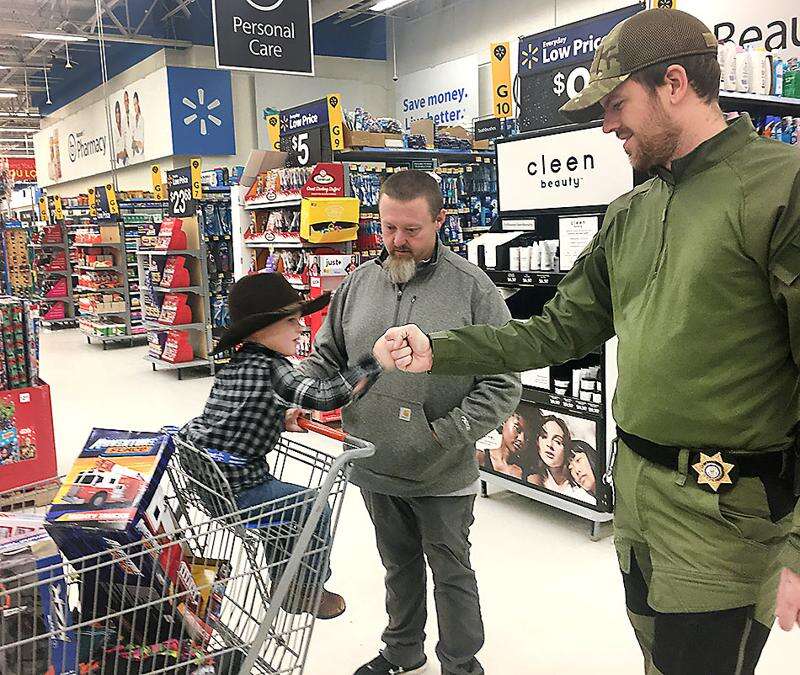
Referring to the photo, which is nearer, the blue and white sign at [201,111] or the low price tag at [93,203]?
the blue and white sign at [201,111]

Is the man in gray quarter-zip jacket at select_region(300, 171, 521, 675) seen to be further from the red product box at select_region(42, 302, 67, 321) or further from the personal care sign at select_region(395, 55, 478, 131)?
the red product box at select_region(42, 302, 67, 321)

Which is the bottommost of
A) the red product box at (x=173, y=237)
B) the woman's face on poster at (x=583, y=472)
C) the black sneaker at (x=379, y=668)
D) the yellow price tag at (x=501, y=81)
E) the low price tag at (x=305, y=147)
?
the black sneaker at (x=379, y=668)

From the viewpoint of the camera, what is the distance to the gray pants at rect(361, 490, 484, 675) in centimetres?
236

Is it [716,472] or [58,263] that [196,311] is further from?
[716,472]

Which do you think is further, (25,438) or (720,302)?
(25,438)

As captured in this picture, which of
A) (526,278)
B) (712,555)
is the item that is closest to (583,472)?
(526,278)

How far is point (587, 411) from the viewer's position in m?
3.89

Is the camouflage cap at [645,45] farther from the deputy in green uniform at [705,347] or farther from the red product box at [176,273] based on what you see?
the red product box at [176,273]

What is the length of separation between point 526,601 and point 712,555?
206 cm

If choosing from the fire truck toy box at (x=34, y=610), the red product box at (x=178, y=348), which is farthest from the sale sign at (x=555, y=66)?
the red product box at (x=178, y=348)

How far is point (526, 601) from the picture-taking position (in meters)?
3.33

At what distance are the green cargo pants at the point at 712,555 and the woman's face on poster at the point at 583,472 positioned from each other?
2.41 m

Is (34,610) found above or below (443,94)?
below

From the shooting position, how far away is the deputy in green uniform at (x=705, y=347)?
1.35 meters
